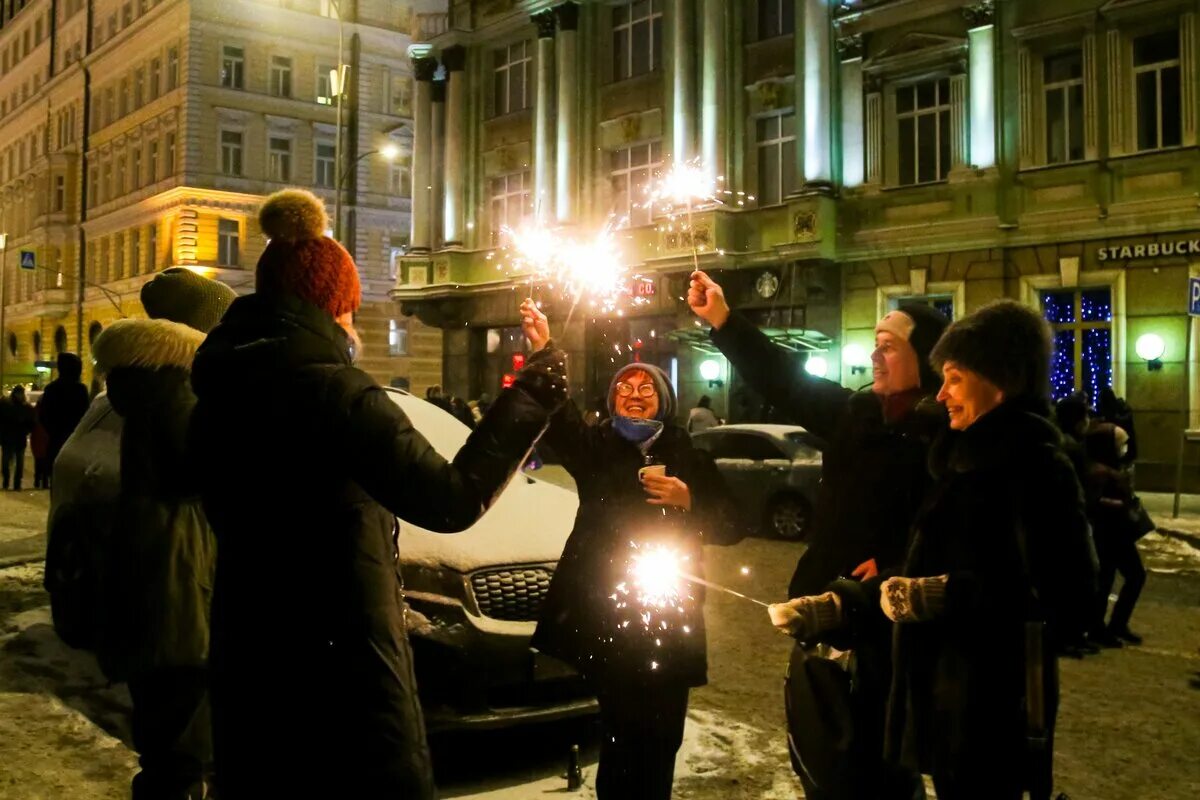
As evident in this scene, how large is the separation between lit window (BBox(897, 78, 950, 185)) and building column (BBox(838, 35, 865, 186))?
78cm

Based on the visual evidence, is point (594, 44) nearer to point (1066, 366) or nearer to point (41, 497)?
point (1066, 366)

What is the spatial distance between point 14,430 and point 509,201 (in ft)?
48.0

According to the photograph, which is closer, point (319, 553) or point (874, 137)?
point (319, 553)

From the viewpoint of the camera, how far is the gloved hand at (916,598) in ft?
9.48

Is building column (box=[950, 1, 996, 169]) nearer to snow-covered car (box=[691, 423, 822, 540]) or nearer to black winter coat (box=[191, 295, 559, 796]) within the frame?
snow-covered car (box=[691, 423, 822, 540])

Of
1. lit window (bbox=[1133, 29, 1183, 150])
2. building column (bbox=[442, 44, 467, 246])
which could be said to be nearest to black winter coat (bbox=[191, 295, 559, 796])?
lit window (bbox=[1133, 29, 1183, 150])

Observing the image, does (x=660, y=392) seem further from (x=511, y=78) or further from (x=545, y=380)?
(x=511, y=78)

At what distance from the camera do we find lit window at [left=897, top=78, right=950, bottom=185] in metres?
21.5

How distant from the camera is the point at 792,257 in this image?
22.5 metres

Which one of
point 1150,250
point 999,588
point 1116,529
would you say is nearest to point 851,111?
point 1150,250

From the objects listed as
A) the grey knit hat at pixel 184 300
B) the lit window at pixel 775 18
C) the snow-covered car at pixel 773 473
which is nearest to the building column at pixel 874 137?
the lit window at pixel 775 18

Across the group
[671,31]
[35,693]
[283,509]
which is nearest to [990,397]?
[283,509]

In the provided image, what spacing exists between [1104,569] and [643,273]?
17578 millimetres

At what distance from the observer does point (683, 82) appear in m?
24.9
